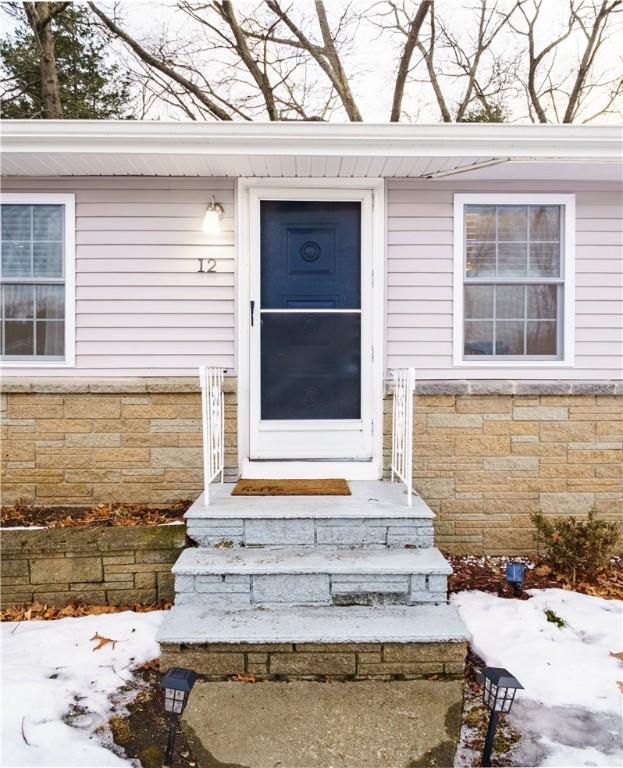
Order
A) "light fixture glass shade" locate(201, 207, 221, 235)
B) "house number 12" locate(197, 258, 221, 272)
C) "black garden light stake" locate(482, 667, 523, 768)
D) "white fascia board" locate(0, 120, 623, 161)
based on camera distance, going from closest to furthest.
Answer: "black garden light stake" locate(482, 667, 523, 768) < "white fascia board" locate(0, 120, 623, 161) < "light fixture glass shade" locate(201, 207, 221, 235) < "house number 12" locate(197, 258, 221, 272)

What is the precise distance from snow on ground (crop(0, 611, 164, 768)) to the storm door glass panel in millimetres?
1769

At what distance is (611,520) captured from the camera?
3.99 m

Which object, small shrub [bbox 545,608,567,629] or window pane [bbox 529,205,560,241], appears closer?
small shrub [bbox 545,608,567,629]

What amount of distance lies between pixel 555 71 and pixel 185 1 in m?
5.50

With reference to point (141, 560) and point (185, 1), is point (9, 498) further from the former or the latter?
point (185, 1)

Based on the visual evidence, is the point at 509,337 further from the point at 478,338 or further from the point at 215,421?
the point at 215,421

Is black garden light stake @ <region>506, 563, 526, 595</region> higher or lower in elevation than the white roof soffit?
lower

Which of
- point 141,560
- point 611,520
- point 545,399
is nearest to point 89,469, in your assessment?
point 141,560

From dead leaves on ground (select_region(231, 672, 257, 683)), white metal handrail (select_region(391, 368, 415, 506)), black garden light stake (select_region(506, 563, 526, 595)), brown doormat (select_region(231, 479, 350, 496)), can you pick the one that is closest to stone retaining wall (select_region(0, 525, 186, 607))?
brown doormat (select_region(231, 479, 350, 496))

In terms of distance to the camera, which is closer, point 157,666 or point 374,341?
point 157,666

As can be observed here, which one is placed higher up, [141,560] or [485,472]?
[485,472]

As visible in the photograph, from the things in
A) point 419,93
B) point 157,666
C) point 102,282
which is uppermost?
point 419,93

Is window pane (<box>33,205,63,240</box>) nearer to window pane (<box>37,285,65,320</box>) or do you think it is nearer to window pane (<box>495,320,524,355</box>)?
window pane (<box>37,285,65,320</box>)

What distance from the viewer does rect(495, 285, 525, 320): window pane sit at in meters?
4.01
